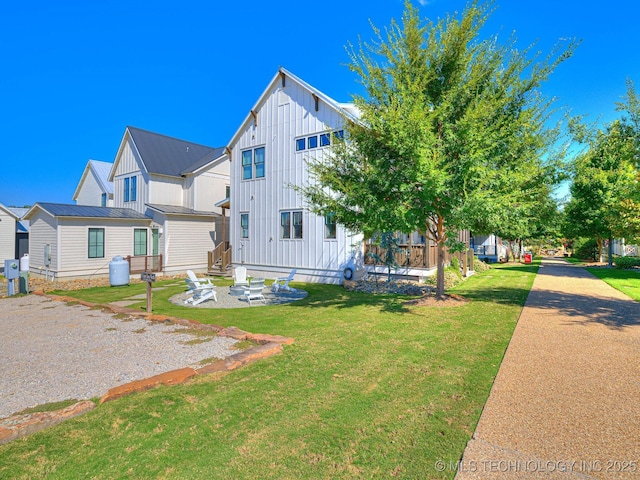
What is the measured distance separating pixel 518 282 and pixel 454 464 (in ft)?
47.9

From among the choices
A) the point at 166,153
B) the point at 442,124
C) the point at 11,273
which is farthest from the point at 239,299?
the point at 166,153

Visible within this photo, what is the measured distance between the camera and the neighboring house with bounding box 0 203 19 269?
27531 millimetres

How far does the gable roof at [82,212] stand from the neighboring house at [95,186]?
279 inches

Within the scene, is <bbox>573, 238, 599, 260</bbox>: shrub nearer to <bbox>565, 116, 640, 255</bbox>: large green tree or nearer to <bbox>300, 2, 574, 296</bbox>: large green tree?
<bbox>565, 116, 640, 255</bbox>: large green tree

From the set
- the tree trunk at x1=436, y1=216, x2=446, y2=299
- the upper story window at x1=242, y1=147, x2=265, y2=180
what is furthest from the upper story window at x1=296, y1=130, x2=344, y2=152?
the tree trunk at x1=436, y1=216, x2=446, y2=299

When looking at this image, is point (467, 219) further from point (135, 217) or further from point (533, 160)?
point (135, 217)

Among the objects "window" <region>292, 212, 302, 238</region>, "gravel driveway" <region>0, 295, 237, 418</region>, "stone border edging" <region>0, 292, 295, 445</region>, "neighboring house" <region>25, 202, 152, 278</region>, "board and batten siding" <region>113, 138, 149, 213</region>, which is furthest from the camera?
"board and batten siding" <region>113, 138, 149, 213</region>

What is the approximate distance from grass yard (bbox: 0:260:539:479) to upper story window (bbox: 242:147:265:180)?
1355 cm

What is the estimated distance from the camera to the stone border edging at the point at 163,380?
11.6 ft

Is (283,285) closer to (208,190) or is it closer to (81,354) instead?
(81,354)

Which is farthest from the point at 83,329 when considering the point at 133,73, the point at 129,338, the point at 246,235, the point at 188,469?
the point at 133,73

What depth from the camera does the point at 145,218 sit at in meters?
20.5

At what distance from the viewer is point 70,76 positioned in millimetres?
29359

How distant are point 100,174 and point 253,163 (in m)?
17.7
